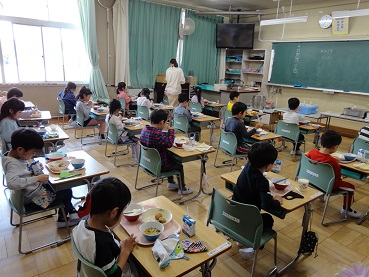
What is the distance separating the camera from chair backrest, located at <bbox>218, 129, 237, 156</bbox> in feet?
12.6

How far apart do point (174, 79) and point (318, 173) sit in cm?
506

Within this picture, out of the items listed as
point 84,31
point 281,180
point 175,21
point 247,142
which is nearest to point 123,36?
point 84,31

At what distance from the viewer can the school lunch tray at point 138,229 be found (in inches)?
57.3

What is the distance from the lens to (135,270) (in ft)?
4.52

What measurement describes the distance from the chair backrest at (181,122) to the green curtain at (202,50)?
171 inches

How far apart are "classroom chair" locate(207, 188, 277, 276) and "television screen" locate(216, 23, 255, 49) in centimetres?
789

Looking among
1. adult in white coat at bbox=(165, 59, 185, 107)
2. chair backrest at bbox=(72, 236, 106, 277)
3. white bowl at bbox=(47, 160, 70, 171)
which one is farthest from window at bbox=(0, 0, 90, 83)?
chair backrest at bbox=(72, 236, 106, 277)

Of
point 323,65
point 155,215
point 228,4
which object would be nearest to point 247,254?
point 155,215

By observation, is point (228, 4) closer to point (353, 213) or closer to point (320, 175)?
point (320, 175)

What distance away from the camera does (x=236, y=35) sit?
885 cm

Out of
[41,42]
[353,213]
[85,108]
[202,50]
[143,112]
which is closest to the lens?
[353,213]

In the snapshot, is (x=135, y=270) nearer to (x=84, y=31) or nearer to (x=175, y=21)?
(x=84, y=31)

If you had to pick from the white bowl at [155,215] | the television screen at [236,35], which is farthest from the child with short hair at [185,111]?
the television screen at [236,35]

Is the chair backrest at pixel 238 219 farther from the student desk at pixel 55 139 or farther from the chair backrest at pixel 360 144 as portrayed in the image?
the chair backrest at pixel 360 144
